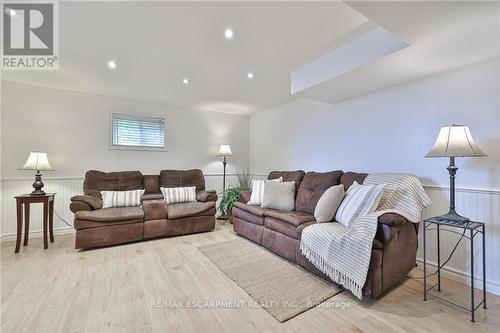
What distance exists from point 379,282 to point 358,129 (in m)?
1.95

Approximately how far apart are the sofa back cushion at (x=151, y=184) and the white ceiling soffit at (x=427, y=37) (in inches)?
121

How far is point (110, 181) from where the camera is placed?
3.60m

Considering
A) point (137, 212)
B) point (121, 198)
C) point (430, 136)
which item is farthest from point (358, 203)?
point (121, 198)

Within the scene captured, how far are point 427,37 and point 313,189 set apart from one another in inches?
76.8

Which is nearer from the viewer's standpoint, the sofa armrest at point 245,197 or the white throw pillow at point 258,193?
the white throw pillow at point 258,193

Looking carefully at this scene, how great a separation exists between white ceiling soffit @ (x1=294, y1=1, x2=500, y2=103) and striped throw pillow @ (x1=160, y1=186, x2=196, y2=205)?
2.70 m

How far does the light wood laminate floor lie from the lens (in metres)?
1.56

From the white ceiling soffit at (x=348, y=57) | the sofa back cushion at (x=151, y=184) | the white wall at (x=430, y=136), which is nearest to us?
the white ceiling soffit at (x=348, y=57)

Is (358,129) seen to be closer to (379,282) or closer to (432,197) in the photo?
(432,197)

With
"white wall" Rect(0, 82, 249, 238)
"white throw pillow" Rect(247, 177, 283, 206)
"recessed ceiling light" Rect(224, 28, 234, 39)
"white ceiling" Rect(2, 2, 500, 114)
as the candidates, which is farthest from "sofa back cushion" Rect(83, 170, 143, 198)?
"recessed ceiling light" Rect(224, 28, 234, 39)

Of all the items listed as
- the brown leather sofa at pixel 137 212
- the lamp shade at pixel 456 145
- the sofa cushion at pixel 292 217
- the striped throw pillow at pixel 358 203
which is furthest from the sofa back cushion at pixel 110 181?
the lamp shade at pixel 456 145

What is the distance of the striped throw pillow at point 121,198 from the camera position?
3.37 meters

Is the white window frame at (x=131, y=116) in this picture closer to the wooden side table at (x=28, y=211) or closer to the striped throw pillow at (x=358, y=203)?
the wooden side table at (x=28, y=211)

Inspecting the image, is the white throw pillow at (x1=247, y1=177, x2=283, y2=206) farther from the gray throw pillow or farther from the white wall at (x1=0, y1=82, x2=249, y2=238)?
the white wall at (x1=0, y1=82, x2=249, y2=238)
